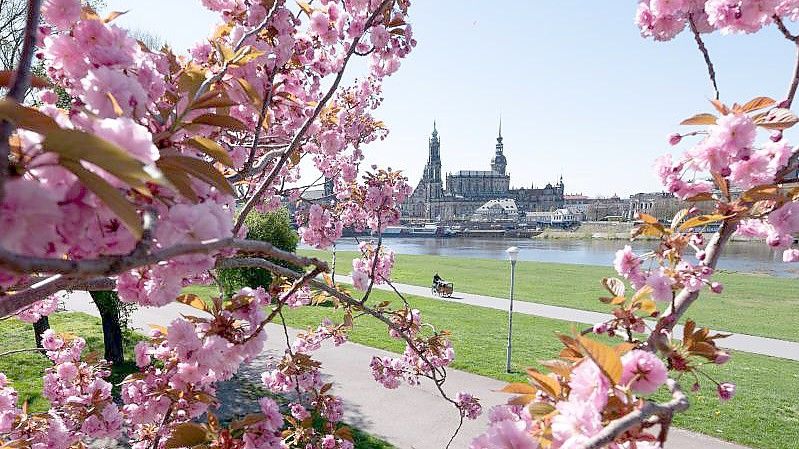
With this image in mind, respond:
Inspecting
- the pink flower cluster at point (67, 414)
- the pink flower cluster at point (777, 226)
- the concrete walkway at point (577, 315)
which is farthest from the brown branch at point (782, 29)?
the concrete walkway at point (577, 315)

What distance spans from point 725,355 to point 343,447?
244 cm

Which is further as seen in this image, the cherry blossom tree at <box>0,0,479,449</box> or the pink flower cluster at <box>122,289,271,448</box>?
the pink flower cluster at <box>122,289,271,448</box>

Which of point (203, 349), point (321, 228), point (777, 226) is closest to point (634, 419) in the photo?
point (777, 226)

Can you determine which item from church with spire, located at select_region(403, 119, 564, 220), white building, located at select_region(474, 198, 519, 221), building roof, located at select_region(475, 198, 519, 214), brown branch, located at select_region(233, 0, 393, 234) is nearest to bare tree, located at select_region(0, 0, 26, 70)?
brown branch, located at select_region(233, 0, 393, 234)

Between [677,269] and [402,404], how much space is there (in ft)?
18.7

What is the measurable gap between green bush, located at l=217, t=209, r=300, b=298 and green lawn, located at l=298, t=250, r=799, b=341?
646cm

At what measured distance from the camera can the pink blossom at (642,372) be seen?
98 cm

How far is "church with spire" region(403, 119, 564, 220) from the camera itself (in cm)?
10638

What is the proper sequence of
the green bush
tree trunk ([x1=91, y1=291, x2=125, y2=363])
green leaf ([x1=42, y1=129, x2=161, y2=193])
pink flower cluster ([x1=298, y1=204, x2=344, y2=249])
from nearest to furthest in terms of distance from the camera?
green leaf ([x1=42, y1=129, x2=161, y2=193]), pink flower cluster ([x1=298, y1=204, x2=344, y2=249]), tree trunk ([x1=91, y1=291, x2=125, y2=363]), the green bush

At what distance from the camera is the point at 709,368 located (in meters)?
9.22

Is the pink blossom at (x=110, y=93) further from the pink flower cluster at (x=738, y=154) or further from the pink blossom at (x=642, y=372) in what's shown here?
the pink flower cluster at (x=738, y=154)

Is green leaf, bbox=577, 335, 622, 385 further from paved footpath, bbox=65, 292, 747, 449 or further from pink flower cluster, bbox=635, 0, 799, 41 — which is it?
paved footpath, bbox=65, 292, 747, 449

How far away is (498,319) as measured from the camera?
41.3 ft

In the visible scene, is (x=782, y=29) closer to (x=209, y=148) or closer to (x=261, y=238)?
(x=209, y=148)
